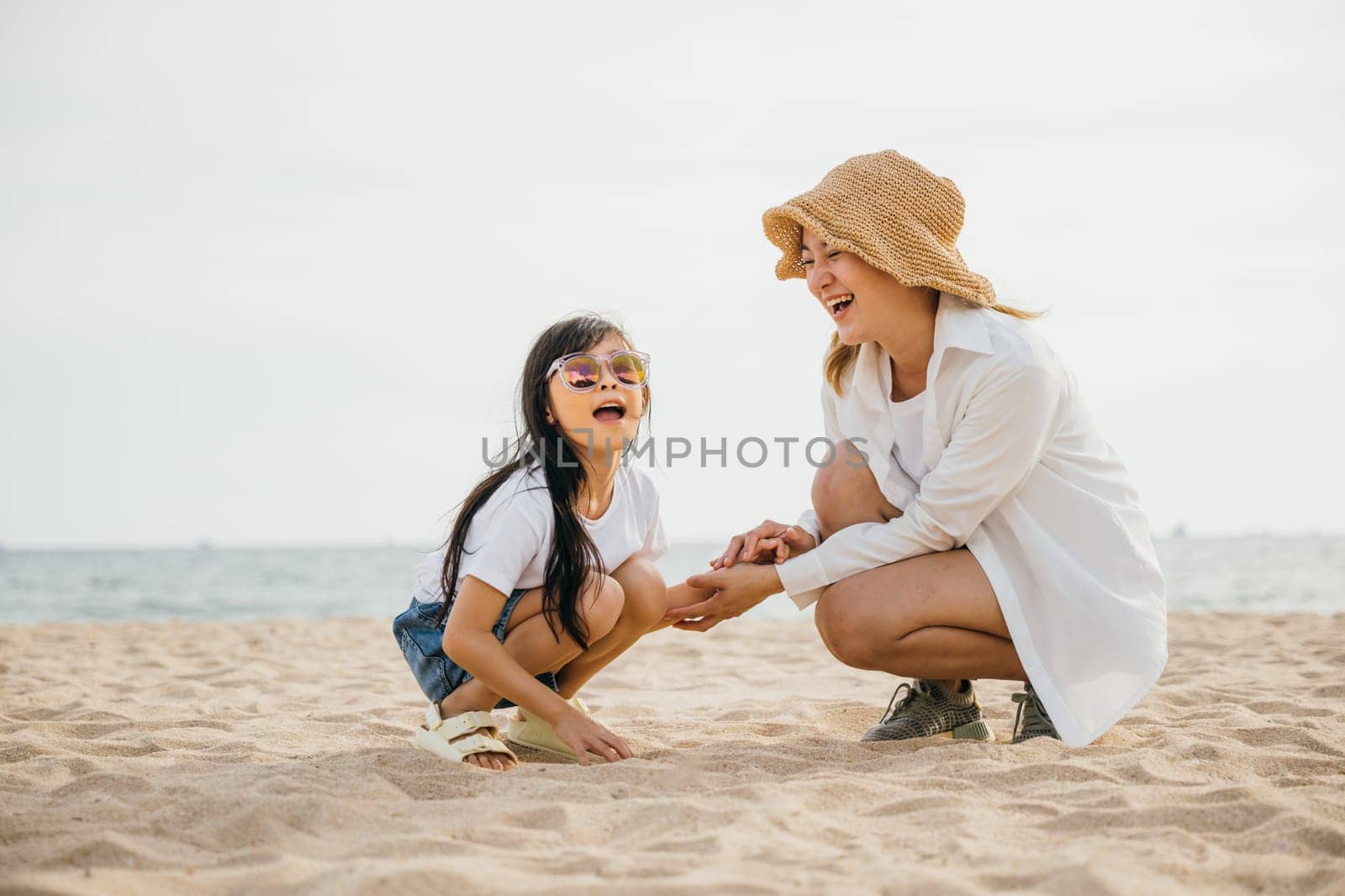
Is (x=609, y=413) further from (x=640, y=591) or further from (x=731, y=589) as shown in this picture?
(x=731, y=589)

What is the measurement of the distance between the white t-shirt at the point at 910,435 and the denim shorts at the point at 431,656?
133 centimetres

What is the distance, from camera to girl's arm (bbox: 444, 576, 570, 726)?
274cm

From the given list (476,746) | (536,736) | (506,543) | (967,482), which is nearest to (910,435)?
(967,482)

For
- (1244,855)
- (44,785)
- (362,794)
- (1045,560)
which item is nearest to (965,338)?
(1045,560)

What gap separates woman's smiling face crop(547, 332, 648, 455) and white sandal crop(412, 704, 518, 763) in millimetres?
885

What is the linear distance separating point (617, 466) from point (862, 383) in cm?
87

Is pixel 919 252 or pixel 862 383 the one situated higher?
pixel 919 252

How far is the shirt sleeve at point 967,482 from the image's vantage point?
299 centimetres

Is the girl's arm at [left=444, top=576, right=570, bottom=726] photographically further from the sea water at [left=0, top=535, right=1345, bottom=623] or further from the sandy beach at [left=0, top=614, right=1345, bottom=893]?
the sea water at [left=0, top=535, right=1345, bottom=623]

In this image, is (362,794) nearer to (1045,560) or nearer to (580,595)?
(580,595)

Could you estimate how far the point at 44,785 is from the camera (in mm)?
2586

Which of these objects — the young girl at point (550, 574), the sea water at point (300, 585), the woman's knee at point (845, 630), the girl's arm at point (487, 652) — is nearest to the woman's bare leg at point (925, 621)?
the woman's knee at point (845, 630)

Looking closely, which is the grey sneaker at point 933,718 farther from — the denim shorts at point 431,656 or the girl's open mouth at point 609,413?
the girl's open mouth at point 609,413

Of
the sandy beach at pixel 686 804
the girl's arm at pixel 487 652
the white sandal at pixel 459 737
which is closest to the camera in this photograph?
the sandy beach at pixel 686 804
